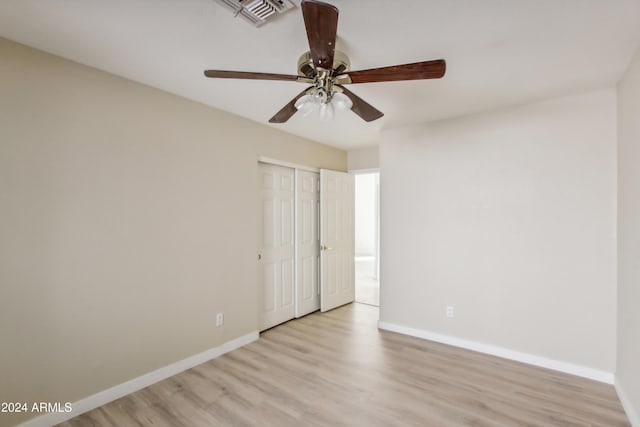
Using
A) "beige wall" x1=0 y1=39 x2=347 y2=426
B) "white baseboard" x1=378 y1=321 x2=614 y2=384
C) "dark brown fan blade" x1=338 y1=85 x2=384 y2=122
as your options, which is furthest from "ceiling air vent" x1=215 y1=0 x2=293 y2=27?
"white baseboard" x1=378 y1=321 x2=614 y2=384

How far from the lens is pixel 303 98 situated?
1825 millimetres

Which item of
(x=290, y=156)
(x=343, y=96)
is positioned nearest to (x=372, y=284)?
(x=290, y=156)

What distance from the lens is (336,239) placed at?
14.9 ft

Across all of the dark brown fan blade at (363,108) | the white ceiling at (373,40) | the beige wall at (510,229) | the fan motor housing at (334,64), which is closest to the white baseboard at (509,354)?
the beige wall at (510,229)

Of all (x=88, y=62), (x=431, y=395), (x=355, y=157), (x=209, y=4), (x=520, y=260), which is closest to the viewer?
(x=209, y=4)

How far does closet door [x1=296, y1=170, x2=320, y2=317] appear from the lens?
159 inches

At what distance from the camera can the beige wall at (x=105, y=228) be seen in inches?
74.7

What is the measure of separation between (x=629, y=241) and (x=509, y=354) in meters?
1.45

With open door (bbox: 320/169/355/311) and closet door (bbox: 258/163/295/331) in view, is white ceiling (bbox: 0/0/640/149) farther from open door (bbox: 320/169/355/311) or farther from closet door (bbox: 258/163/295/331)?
open door (bbox: 320/169/355/311)

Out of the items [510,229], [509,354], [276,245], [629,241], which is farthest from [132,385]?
[629,241]

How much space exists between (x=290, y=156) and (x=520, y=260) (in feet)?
8.98

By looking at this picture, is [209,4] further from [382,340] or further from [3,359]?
[382,340]

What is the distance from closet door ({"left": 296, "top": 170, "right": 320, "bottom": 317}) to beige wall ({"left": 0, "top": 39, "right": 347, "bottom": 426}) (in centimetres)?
101

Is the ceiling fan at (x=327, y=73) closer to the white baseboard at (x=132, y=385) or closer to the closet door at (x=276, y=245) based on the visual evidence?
the closet door at (x=276, y=245)
